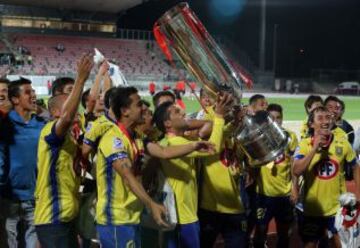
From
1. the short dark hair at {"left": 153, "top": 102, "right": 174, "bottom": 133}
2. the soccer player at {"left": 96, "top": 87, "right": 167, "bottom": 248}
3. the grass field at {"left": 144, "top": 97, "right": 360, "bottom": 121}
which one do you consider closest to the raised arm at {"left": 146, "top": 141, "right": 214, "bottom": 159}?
the soccer player at {"left": 96, "top": 87, "right": 167, "bottom": 248}

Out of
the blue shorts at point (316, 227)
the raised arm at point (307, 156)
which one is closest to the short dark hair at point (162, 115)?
the raised arm at point (307, 156)

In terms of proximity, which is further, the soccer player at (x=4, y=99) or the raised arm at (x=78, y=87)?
the soccer player at (x=4, y=99)

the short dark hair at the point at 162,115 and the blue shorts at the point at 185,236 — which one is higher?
the short dark hair at the point at 162,115

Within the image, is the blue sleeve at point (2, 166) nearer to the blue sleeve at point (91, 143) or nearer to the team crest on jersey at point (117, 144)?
the blue sleeve at point (91, 143)

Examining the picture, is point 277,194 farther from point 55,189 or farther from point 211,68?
point 55,189

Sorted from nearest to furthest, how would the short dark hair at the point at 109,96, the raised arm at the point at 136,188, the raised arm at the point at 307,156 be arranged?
the raised arm at the point at 136,188 < the short dark hair at the point at 109,96 < the raised arm at the point at 307,156

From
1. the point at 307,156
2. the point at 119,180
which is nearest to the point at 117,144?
the point at 119,180

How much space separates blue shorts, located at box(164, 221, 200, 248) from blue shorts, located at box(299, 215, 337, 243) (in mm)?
1345

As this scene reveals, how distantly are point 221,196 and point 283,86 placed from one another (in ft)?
148

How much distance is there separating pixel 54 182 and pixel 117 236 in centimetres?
65

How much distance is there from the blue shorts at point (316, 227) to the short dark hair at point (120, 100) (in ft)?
7.35

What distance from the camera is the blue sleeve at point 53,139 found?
3.51 metres

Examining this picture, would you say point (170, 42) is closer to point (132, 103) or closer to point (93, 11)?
point (132, 103)

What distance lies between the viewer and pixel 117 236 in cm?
339
